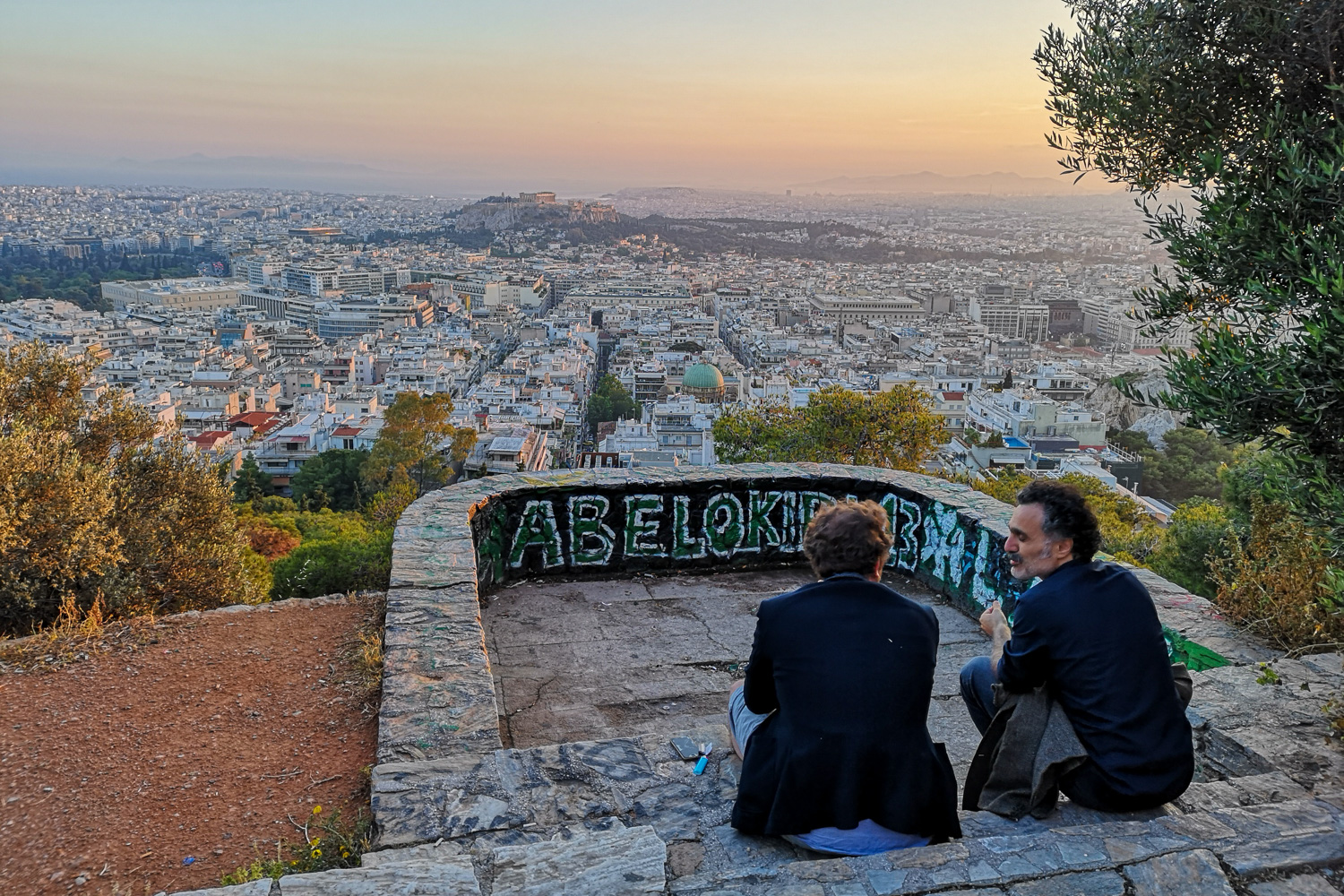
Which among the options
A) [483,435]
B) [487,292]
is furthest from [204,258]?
[483,435]

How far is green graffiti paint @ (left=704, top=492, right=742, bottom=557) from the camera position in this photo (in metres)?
5.05

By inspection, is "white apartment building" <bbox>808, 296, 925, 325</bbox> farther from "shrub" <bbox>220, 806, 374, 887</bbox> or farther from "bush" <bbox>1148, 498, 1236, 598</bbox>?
"shrub" <bbox>220, 806, 374, 887</bbox>

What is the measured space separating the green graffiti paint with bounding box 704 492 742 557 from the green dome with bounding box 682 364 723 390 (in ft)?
154

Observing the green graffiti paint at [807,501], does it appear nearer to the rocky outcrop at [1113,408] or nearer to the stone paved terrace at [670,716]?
the stone paved terrace at [670,716]

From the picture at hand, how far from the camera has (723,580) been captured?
498 cm

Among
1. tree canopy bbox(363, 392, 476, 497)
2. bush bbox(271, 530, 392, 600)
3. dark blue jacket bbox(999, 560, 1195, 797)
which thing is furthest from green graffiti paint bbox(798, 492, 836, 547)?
tree canopy bbox(363, 392, 476, 497)

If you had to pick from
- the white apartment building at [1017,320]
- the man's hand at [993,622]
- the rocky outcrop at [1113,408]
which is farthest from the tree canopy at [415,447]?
the white apartment building at [1017,320]

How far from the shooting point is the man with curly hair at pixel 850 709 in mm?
1989

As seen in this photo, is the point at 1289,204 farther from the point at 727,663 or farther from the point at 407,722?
the point at 407,722

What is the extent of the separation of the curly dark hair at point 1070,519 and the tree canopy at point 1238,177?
0.78 metres

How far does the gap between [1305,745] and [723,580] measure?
271 cm

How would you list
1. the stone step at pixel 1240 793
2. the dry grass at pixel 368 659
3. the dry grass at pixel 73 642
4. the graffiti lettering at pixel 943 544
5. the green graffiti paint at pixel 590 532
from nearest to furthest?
the stone step at pixel 1240 793, the dry grass at pixel 368 659, the dry grass at pixel 73 642, the graffiti lettering at pixel 943 544, the green graffiti paint at pixel 590 532

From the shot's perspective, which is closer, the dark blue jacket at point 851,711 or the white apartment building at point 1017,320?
the dark blue jacket at point 851,711

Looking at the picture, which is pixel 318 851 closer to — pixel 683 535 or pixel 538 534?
pixel 538 534
